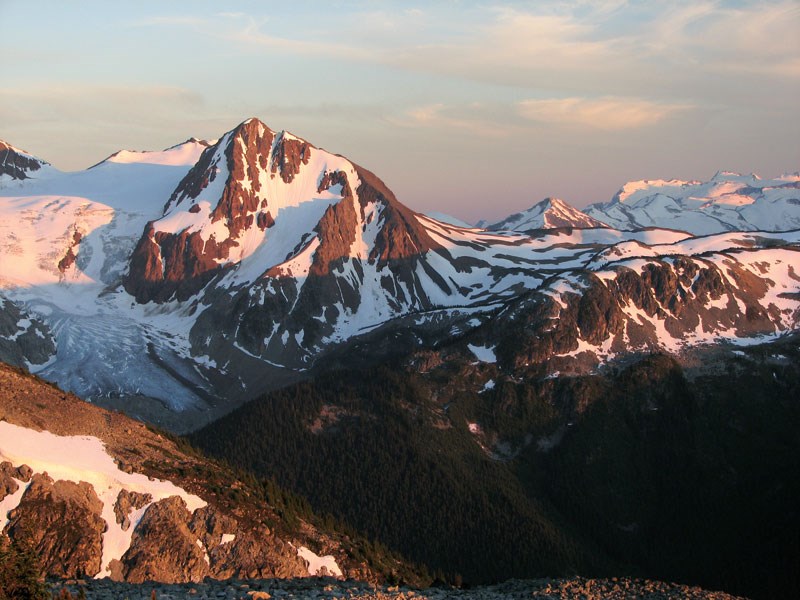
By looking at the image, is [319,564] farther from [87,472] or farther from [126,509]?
[87,472]

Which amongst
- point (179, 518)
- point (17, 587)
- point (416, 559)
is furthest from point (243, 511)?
point (416, 559)

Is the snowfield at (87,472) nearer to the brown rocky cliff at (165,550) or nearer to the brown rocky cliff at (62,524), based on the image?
the brown rocky cliff at (62,524)

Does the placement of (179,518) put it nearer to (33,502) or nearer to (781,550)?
(33,502)

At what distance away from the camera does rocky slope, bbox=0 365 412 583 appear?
8481 cm

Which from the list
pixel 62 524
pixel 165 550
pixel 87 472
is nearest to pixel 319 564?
pixel 165 550

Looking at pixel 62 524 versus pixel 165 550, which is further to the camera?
pixel 165 550

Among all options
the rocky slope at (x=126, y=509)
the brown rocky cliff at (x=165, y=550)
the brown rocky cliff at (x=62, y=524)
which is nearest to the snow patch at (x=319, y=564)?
the rocky slope at (x=126, y=509)

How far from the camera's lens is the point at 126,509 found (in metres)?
89.6

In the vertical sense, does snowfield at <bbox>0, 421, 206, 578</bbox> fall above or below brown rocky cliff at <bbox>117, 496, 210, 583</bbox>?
above

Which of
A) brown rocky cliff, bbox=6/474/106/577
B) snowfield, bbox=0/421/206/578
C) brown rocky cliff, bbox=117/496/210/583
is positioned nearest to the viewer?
brown rocky cliff, bbox=6/474/106/577

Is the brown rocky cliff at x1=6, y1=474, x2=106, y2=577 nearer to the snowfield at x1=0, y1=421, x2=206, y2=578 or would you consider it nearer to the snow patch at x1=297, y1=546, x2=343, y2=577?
the snowfield at x1=0, y1=421, x2=206, y2=578

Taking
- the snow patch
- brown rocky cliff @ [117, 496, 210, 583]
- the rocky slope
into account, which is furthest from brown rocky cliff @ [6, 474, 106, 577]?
the snow patch

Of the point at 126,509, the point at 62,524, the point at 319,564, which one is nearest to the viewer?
the point at 62,524

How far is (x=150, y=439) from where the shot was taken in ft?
345
